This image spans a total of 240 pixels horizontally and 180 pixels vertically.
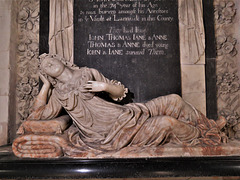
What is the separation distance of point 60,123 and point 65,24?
1805 mm

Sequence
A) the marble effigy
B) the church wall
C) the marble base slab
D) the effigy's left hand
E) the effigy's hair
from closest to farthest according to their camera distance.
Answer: the marble base slab, the marble effigy, the effigy's left hand, the effigy's hair, the church wall

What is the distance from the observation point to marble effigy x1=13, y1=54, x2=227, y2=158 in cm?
319

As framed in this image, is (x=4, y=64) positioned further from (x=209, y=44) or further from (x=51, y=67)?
(x=209, y=44)

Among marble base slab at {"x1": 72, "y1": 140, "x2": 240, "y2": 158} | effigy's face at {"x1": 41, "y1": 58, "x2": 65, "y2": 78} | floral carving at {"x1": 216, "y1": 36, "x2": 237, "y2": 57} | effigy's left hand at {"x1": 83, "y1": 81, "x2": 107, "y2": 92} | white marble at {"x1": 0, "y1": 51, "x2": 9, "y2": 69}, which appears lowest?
marble base slab at {"x1": 72, "y1": 140, "x2": 240, "y2": 158}

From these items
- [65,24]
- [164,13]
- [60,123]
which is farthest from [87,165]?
[164,13]

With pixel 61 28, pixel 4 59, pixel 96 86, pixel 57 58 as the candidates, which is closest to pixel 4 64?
pixel 4 59

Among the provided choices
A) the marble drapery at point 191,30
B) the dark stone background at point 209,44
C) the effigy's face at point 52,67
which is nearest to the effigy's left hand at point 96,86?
the effigy's face at point 52,67

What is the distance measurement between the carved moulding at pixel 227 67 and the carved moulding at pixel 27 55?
3.24 m

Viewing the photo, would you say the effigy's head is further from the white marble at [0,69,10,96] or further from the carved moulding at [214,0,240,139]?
the carved moulding at [214,0,240,139]

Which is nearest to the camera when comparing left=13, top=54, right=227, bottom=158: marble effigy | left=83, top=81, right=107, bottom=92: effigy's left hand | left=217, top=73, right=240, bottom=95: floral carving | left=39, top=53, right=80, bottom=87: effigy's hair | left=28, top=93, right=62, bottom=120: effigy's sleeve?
left=13, top=54, right=227, bottom=158: marble effigy

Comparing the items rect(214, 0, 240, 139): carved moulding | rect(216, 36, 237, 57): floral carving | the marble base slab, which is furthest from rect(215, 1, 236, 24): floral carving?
the marble base slab

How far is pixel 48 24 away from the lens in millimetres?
4332

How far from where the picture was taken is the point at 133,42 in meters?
4.26

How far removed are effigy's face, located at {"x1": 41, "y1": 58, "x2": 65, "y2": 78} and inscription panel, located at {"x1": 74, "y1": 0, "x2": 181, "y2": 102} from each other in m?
0.60
